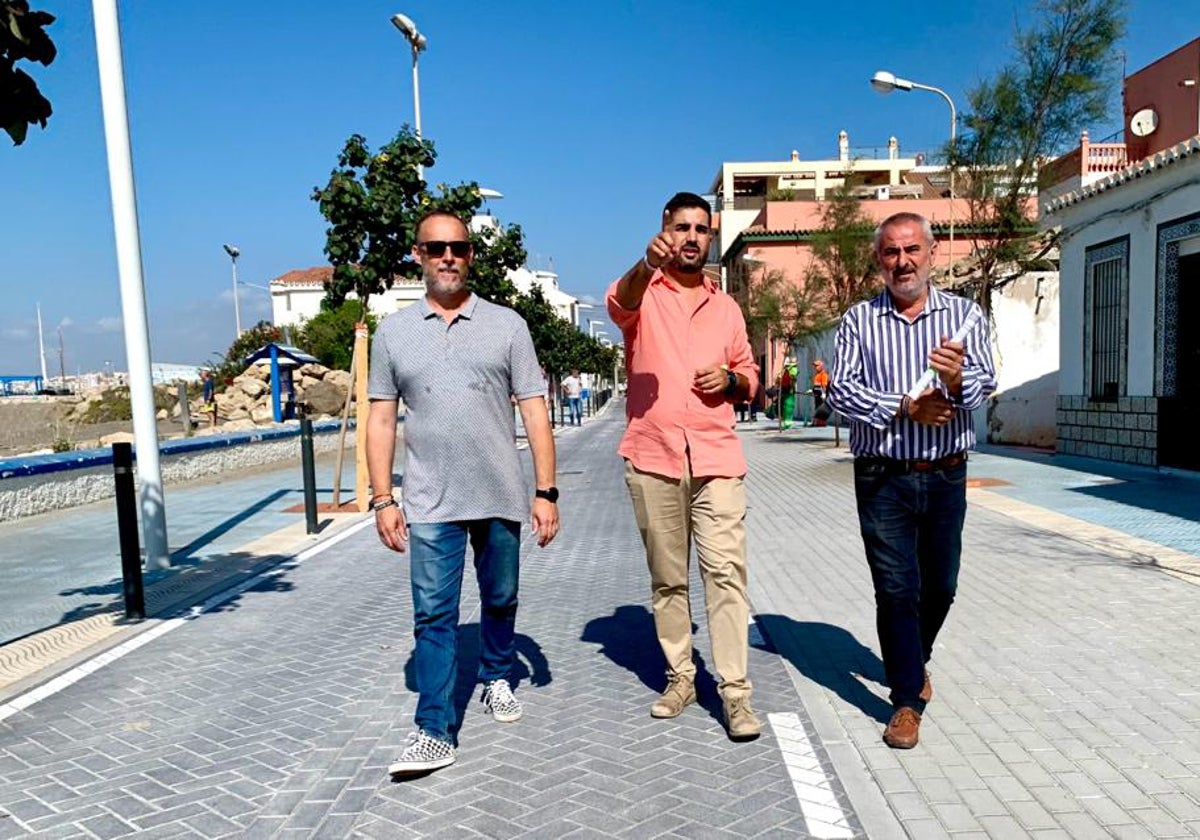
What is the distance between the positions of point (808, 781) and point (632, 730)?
2.67ft

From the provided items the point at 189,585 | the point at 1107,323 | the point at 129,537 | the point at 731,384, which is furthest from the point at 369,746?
the point at 1107,323

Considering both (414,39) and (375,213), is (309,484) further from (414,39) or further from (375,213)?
(414,39)

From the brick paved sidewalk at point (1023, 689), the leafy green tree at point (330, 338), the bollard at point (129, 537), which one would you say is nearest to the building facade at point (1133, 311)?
the brick paved sidewalk at point (1023, 689)

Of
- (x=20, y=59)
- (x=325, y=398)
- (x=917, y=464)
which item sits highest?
(x=20, y=59)

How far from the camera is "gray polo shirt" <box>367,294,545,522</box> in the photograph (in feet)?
11.6

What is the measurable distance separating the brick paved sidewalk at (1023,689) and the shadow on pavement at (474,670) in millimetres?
1328

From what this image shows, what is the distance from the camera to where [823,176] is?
6756cm

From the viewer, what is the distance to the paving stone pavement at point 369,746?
3.08 m

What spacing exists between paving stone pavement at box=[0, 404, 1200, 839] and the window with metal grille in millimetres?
8030

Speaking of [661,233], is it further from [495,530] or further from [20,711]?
[20,711]

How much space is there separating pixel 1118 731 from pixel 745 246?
41.4 m

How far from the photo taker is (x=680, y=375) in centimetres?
372

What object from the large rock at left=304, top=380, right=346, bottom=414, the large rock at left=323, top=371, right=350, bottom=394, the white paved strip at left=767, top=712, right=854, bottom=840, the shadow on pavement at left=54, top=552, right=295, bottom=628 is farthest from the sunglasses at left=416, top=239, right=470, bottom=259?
the large rock at left=323, top=371, right=350, bottom=394

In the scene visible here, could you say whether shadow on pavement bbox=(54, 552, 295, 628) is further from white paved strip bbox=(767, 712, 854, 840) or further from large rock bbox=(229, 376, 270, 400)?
large rock bbox=(229, 376, 270, 400)
